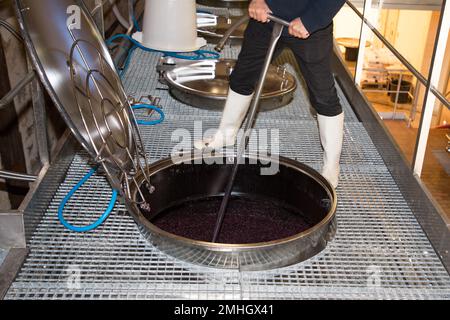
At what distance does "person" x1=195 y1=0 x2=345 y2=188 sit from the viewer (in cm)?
171

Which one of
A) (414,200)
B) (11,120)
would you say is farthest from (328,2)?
(11,120)

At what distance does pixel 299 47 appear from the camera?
1850 mm

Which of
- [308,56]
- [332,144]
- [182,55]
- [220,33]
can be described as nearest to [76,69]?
[308,56]

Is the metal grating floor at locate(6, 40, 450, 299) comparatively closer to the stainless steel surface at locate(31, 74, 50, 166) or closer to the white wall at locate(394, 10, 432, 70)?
the stainless steel surface at locate(31, 74, 50, 166)

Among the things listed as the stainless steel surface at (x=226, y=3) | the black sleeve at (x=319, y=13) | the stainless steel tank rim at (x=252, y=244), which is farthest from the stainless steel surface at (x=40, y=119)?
the stainless steel surface at (x=226, y=3)

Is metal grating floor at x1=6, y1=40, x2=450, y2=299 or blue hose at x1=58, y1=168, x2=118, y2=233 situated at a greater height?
blue hose at x1=58, y1=168, x2=118, y2=233

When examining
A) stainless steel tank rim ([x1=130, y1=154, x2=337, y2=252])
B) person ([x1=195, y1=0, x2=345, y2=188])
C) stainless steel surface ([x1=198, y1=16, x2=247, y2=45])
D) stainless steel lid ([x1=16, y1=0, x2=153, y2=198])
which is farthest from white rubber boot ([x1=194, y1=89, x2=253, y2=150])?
stainless steel surface ([x1=198, y1=16, x2=247, y2=45])

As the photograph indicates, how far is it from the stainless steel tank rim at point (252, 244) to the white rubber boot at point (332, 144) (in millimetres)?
91

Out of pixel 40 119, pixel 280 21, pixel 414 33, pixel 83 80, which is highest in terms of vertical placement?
pixel 280 21

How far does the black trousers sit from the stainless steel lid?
0.47m

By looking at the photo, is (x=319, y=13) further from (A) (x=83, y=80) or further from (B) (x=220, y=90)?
(B) (x=220, y=90)

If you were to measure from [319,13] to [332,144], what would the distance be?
0.48 meters

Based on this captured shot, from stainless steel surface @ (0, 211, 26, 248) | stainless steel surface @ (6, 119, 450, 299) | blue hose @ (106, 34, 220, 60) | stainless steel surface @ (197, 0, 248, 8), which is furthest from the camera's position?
stainless steel surface @ (197, 0, 248, 8)

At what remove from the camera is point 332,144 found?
194 centimetres
